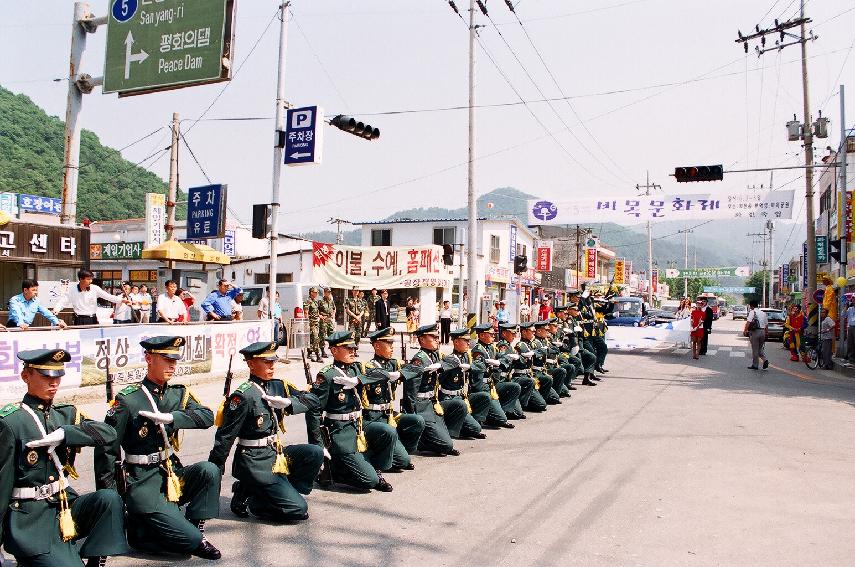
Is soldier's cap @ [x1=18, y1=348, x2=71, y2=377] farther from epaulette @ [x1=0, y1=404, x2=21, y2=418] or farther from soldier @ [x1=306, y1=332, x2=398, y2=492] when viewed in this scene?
soldier @ [x1=306, y1=332, x2=398, y2=492]

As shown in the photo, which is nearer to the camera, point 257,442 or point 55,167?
point 257,442

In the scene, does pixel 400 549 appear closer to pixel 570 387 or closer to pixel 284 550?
pixel 284 550

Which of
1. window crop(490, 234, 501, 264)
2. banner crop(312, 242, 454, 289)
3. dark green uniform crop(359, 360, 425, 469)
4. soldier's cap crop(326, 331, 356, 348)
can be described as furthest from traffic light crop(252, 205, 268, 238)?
window crop(490, 234, 501, 264)

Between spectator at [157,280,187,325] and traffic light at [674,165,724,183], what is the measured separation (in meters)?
13.7

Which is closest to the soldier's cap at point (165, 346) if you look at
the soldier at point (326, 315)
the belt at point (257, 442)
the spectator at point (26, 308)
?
the belt at point (257, 442)

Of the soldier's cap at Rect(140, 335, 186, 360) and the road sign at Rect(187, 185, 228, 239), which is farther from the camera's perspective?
the road sign at Rect(187, 185, 228, 239)

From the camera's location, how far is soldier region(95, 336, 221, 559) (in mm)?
5125

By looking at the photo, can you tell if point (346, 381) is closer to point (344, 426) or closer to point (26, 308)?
point (344, 426)

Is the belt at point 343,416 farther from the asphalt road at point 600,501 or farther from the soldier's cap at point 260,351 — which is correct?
the soldier's cap at point 260,351

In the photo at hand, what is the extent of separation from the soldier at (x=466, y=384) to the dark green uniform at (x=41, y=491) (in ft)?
16.6

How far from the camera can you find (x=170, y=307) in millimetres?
15219

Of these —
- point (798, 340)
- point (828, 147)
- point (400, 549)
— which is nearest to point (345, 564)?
point (400, 549)

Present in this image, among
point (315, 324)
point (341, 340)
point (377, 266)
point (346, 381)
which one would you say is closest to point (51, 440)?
point (346, 381)

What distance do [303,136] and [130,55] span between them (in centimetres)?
406
